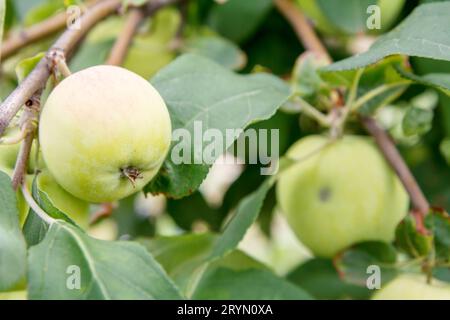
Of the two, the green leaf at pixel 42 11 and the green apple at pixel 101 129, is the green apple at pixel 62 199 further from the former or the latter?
the green leaf at pixel 42 11

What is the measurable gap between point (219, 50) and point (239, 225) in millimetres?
343

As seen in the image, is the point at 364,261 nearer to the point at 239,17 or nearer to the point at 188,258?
the point at 188,258

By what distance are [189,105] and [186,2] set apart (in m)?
0.48

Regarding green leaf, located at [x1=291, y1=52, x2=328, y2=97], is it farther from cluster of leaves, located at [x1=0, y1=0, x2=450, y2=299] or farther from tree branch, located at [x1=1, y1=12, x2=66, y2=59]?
tree branch, located at [x1=1, y1=12, x2=66, y2=59]

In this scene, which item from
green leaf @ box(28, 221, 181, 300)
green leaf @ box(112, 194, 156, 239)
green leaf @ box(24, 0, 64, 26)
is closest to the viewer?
green leaf @ box(28, 221, 181, 300)

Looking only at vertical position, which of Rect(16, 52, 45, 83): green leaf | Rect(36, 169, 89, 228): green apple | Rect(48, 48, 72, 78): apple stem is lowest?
Rect(36, 169, 89, 228): green apple

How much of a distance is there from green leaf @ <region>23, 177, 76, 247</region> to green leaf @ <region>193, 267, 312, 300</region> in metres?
0.28

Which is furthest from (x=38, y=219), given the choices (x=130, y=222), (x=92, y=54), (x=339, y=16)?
(x=130, y=222)

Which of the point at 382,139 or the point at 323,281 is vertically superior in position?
the point at 382,139

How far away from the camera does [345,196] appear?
3.33ft

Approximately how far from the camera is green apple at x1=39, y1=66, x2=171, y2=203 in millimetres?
625

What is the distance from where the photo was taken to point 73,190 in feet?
2.18

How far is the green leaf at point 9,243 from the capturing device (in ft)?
1.96

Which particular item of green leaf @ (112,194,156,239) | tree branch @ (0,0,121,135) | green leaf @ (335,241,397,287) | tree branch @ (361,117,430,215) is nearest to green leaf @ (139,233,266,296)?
green leaf @ (335,241,397,287)
